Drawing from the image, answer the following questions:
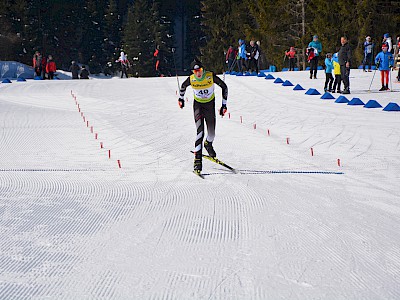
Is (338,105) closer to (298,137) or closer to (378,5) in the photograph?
(298,137)

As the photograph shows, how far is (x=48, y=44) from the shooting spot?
198ft

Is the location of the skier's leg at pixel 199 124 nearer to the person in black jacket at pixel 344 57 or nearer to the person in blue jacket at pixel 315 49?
the person in black jacket at pixel 344 57

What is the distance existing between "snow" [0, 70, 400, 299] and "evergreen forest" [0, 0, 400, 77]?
2752 centimetres

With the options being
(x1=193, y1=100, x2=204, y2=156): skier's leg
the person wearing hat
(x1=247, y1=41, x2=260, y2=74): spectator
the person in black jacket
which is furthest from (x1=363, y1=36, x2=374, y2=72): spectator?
(x1=193, y1=100, x2=204, y2=156): skier's leg

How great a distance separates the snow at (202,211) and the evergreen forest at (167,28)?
27.5 metres

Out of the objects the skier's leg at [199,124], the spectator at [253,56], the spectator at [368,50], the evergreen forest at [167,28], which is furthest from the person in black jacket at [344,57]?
the evergreen forest at [167,28]

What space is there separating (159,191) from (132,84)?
1976 centimetres

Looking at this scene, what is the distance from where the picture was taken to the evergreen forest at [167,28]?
41906 mm

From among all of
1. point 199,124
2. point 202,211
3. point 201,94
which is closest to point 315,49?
point 201,94

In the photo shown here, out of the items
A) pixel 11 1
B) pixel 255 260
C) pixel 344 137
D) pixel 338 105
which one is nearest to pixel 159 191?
pixel 255 260

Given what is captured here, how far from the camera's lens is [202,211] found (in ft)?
23.6

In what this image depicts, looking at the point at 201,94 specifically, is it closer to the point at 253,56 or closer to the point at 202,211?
the point at 202,211

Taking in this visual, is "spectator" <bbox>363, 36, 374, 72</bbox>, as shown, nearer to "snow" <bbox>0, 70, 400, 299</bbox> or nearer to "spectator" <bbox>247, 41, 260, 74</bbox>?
"spectator" <bbox>247, 41, 260, 74</bbox>

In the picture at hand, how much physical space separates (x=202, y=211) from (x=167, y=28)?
205 ft
